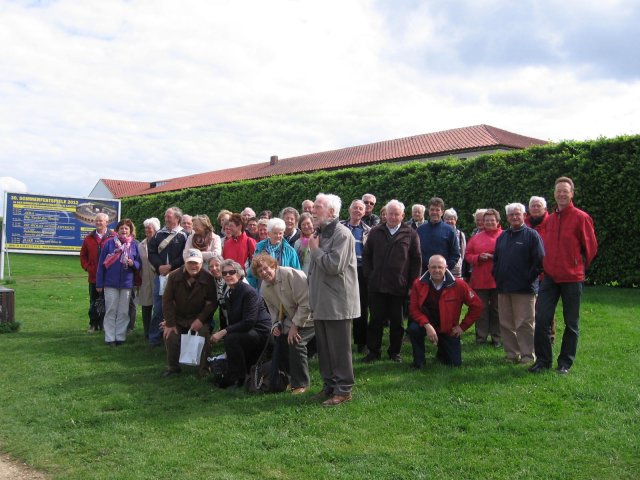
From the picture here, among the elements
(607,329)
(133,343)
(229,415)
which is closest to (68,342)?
(133,343)

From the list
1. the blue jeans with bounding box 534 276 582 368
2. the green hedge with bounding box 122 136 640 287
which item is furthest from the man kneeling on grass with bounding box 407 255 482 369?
the green hedge with bounding box 122 136 640 287

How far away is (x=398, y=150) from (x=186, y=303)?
104 ft

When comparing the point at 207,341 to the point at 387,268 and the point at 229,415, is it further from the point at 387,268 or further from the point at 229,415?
the point at 387,268

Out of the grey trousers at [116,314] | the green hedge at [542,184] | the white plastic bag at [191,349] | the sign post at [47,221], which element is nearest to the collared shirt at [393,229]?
the white plastic bag at [191,349]

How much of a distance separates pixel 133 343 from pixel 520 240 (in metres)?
5.89

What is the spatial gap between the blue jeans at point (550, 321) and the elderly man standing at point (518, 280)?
349mm

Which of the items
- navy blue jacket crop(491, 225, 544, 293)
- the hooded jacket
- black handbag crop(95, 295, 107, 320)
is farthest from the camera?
black handbag crop(95, 295, 107, 320)

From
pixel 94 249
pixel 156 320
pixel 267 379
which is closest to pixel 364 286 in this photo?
pixel 267 379

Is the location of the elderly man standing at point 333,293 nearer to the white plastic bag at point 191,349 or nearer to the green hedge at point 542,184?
the white plastic bag at point 191,349

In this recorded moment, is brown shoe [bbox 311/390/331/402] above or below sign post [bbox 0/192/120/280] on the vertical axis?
below

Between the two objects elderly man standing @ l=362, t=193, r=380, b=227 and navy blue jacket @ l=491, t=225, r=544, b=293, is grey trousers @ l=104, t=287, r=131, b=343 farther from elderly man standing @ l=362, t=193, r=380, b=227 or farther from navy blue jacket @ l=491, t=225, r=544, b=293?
navy blue jacket @ l=491, t=225, r=544, b=293

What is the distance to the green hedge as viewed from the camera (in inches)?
481

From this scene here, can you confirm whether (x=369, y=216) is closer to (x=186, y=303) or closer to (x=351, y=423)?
(x=186, y=303)

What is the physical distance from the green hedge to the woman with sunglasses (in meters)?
8.78
